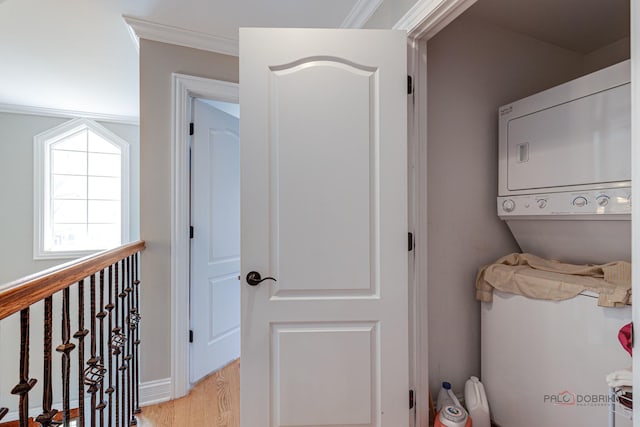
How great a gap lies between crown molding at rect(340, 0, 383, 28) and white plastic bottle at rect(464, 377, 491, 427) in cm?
211

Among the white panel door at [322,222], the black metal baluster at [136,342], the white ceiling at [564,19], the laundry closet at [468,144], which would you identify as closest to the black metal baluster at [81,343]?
the white panel door at [322,222]

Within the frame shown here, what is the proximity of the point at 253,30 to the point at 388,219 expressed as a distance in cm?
102

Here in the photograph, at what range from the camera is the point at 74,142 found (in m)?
3.88

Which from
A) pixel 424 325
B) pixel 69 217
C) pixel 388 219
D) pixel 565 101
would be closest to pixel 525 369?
pixel 424 325

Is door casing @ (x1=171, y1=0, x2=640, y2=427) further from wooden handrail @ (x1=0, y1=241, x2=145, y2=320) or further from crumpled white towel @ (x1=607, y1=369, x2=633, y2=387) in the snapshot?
wooden handrail @ (x1=0, y1=241, x2=145, y2=320)

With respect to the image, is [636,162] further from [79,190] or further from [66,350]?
[79,190]

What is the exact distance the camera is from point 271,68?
1399 mm

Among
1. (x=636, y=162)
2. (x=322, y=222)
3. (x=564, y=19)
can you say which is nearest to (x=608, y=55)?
(x=564, y=19)

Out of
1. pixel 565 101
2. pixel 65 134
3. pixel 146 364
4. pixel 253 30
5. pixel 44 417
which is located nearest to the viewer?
pixel 44 417

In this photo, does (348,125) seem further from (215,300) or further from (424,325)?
(215,300)

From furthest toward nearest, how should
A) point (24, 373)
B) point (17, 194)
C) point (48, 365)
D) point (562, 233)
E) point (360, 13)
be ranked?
1. point (17, 194)
2. point (360, 13)
3. point (562, 233)
4. point (48, 365)
5. point (24, 373)

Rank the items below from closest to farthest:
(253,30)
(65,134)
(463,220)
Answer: (253,30)
(463,220)
(65,134)

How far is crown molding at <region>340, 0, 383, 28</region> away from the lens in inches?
69.3

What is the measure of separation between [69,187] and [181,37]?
9.55 feet
